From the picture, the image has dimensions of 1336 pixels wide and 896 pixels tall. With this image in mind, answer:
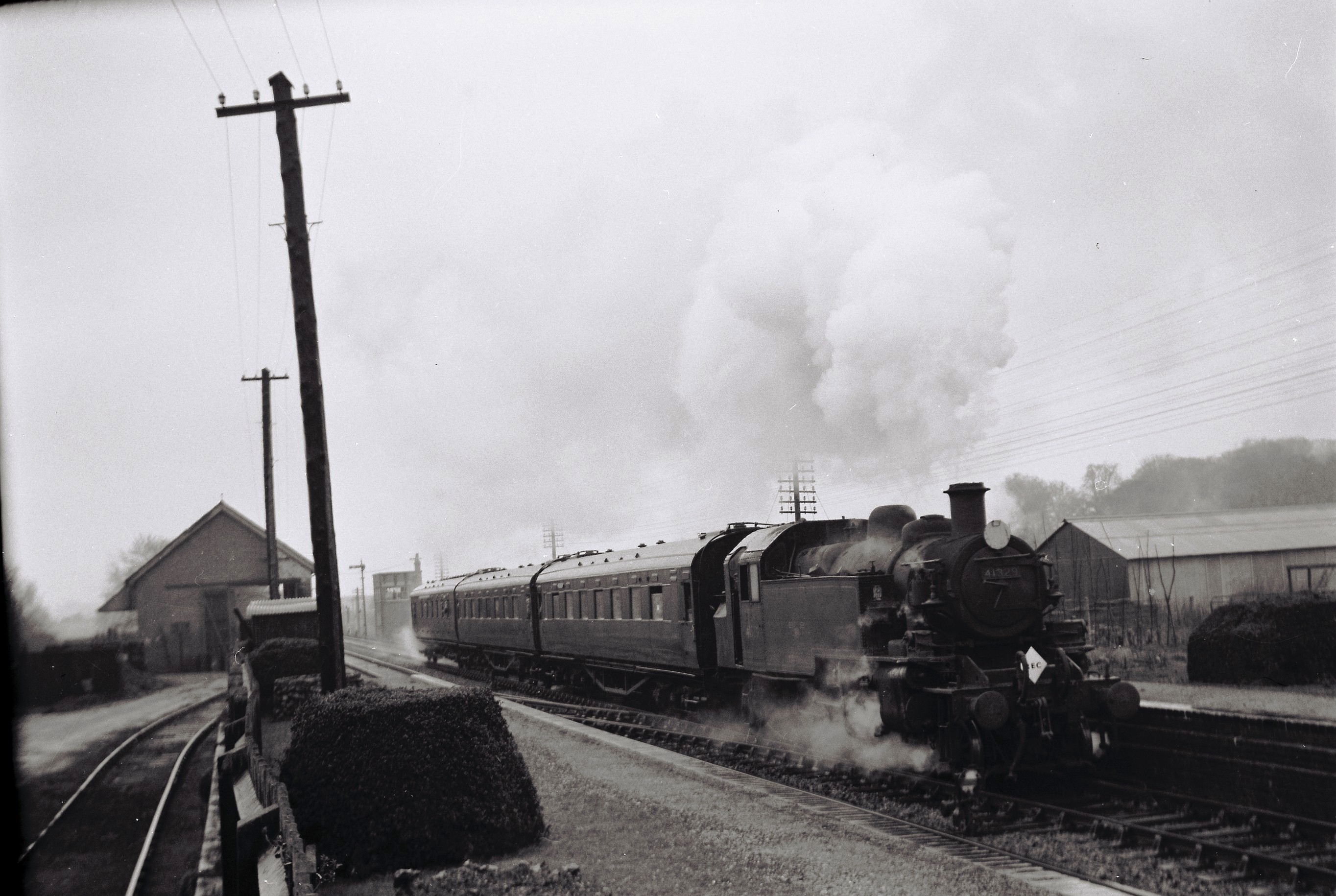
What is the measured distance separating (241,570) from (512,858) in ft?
136

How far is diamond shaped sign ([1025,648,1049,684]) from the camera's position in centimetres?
1022

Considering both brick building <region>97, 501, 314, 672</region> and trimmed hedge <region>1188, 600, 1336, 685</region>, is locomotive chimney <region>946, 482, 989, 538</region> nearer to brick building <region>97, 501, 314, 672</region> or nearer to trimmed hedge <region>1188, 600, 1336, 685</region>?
trimmed hedge <region>1188, 600, 1336, 685</region>

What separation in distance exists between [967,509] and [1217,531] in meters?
31.6

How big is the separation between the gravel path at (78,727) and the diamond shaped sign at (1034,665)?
15068 mm

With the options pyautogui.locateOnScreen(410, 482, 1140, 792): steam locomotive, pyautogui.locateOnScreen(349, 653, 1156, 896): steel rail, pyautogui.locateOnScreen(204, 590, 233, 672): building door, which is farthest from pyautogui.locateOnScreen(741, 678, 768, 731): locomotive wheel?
pyautogui.locateOnScreen(204, 590, 233, 672): building door

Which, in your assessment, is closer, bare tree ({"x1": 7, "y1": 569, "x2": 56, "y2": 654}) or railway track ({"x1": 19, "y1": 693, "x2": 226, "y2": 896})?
railway track ({"x1": 19, "y1": 693, "x2": 226, "y2": 896})

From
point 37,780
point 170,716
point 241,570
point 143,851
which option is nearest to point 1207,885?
point 143,851

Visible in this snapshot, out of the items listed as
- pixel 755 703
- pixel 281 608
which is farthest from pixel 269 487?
pixel 755 703

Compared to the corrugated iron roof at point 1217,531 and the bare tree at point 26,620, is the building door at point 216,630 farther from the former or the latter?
the corrugated iron roof at point 1217,531

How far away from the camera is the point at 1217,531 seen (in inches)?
1462

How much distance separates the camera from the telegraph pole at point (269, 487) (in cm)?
3209

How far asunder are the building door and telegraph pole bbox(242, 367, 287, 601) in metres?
9.87

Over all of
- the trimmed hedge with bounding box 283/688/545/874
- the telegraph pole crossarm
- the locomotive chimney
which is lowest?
the trimmed hedge with bounding box 283/688/545/874

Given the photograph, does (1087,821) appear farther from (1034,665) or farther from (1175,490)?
(1175,490)
